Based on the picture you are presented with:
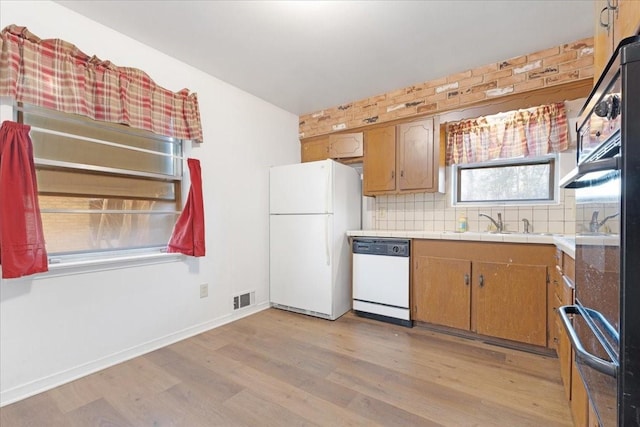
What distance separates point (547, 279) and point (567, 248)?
0.77 m

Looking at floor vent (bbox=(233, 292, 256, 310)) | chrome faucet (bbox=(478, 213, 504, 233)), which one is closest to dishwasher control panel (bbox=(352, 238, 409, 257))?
chrome faucet (bbox=(478, 213, 504, 233))

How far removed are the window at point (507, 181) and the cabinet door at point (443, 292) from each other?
2.84 ft

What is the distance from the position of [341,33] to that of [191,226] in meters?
1.98

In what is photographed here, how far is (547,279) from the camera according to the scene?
2188 mm

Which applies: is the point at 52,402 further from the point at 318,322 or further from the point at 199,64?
the point at 199,64

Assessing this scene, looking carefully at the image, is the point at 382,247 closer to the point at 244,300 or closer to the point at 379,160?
the point at 379,160

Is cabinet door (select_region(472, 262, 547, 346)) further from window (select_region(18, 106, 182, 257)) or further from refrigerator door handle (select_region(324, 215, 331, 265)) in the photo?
window (select_region(18, 106, 182, 257))

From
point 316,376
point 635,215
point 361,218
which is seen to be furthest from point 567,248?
point 361,218

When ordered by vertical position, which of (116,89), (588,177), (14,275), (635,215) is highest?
(116,89)

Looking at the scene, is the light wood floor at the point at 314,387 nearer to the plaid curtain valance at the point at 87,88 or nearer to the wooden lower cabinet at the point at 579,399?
the wooden lower cabinet at the point at 579,399

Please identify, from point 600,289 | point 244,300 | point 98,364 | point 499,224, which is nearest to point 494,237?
point 499,224

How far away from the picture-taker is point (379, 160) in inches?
130

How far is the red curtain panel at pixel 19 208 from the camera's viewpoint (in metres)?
1.61

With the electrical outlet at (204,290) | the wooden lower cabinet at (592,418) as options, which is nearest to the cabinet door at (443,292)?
the wooden lower cabinet at (592,418)
